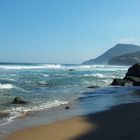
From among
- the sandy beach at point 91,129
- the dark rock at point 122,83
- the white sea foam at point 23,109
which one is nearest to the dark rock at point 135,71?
the dark rock at point 122,83

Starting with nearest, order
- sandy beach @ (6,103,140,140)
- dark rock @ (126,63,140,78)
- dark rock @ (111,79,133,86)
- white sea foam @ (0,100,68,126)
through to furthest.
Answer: sandy beach @ (6,103,140,140), white sea foam @ (0,100,68,126), dark rock @ (111,79,133,86), dark rock @ (126,63,140,78)

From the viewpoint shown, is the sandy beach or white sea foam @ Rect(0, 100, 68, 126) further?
white sea foam @ Rect(0, 100, 68, 126)

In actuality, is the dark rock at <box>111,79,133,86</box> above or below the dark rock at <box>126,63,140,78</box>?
below

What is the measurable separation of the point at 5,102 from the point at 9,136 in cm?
810

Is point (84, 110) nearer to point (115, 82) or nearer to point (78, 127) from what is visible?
point (78, 127)

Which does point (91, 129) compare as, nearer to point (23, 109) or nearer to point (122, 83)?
point (23, 109)

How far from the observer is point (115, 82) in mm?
36344

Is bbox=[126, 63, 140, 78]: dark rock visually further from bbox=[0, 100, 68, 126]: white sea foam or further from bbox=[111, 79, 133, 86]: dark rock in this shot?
bbox=[0, 100, 68, 126]: white sea foam

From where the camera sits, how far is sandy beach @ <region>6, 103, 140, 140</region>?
11477 millimetres

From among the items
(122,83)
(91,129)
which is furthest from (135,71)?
(91,129)

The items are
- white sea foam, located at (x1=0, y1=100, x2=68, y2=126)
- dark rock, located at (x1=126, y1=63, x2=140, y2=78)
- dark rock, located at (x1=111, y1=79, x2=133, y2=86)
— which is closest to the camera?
white sea foam, located at (x1=0, y1=100, x2=68, y2=126)

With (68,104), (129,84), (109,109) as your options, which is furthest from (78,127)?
(129,84)

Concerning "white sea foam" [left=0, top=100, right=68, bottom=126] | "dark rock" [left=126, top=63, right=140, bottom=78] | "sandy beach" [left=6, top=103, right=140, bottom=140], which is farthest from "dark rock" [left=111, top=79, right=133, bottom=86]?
"sandy beach" [left=6, top=103, right=140, bottom=140]

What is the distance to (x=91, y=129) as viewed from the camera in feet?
41.8
